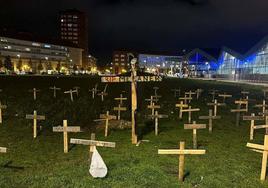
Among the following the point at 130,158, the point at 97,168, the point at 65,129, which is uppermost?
the point at 65,129

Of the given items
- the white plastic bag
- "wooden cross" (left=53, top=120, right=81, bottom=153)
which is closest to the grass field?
the white plastic bag

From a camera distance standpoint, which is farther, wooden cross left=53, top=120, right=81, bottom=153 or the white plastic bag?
wooden cross left=53, top=120, right=81, bottom=153

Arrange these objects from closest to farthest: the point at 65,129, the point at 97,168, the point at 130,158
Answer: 1. the point at 97,168
2. the point at 130,158
3. the point at 65,129

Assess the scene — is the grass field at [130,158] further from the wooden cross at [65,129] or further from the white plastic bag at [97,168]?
the wooden cross at [65,129]

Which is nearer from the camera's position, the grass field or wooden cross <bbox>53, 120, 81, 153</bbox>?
the grass field

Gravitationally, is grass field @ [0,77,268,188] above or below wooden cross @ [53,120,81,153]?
below

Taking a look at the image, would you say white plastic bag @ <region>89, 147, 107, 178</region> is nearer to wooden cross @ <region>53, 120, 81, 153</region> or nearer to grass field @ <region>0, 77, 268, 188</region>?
grass field @ <region>0, 77, 268, 188</region>

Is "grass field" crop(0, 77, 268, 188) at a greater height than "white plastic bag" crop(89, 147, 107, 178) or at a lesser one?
lesser

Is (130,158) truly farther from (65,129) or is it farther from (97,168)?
(65,129)

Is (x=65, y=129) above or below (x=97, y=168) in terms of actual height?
above

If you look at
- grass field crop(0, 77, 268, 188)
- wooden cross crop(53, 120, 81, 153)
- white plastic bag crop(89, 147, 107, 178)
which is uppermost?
wooden cross crop(53, 120, 81, 153)

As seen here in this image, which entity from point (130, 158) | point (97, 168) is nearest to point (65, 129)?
point (130, 158)

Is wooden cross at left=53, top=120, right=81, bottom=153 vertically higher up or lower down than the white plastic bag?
higher up

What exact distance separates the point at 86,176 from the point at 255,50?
6524 cm
